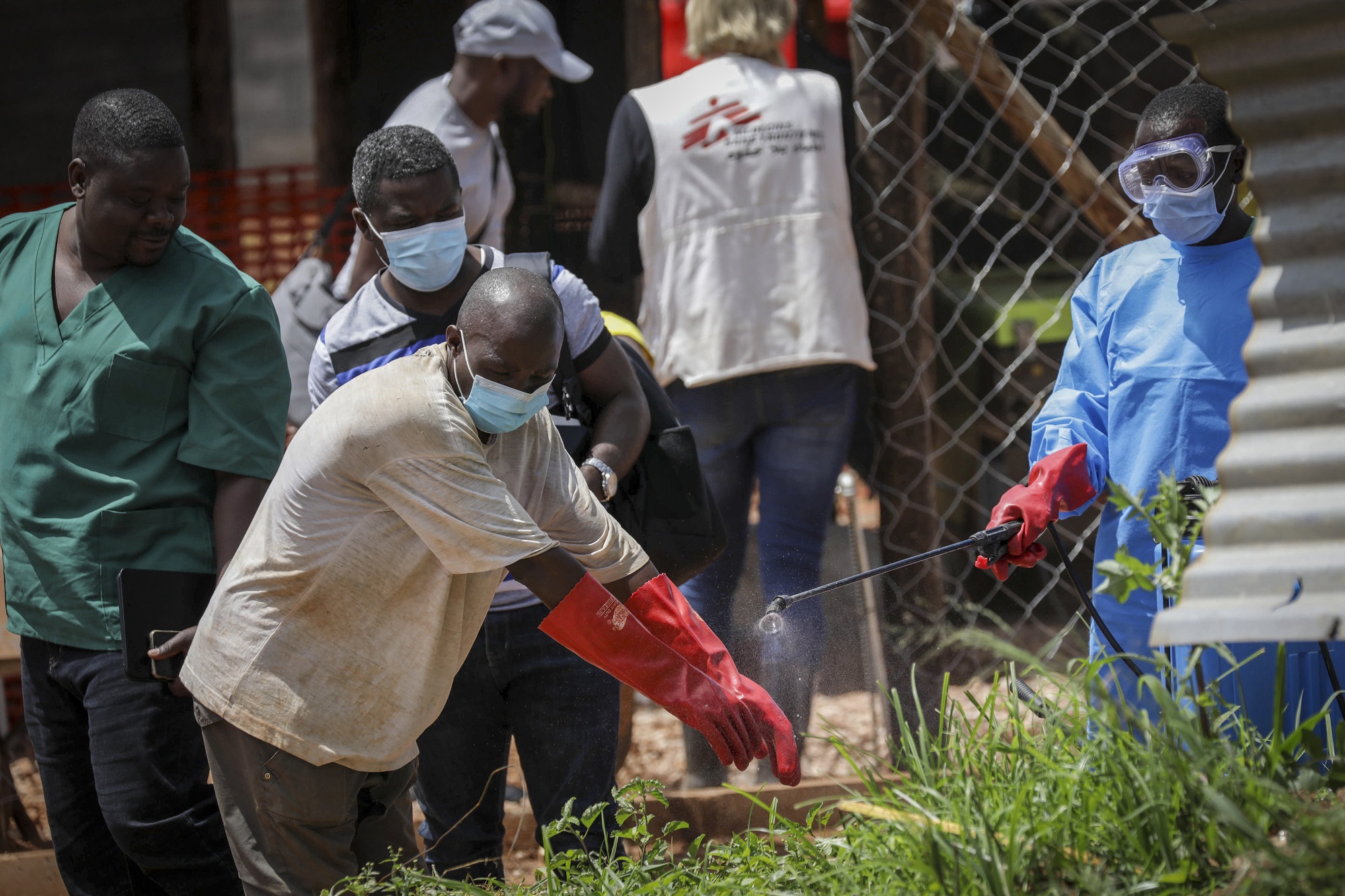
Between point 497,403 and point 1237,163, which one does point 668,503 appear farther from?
point 1237,163

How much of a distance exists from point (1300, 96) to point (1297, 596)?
59 centimetres

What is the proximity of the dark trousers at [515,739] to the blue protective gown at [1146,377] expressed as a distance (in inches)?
43.7

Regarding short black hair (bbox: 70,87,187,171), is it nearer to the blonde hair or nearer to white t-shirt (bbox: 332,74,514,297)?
white t-shirt (bbox: 332,74,514,297)

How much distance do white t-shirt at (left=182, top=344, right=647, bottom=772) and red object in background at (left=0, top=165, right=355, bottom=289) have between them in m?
3.20

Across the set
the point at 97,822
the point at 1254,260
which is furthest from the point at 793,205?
the point at 97,822

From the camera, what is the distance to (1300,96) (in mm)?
1615

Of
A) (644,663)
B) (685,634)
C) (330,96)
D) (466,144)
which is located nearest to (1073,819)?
(644,663)

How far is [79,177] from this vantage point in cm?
293

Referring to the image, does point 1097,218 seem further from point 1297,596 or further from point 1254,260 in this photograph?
point 1297,596

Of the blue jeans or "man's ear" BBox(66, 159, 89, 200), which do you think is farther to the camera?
the blue jeans

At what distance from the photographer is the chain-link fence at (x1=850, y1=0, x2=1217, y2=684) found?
4.68 m

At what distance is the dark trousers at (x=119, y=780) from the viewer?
2846 mm

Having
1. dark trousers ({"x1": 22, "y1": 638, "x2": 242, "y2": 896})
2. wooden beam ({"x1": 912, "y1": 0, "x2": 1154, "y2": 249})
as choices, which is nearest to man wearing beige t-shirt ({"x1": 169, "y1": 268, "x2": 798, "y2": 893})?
dark trousers ({"x1": 22, "y1": 638, "x2": 242, "y2": 896})

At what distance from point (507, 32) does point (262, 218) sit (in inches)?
78.6
